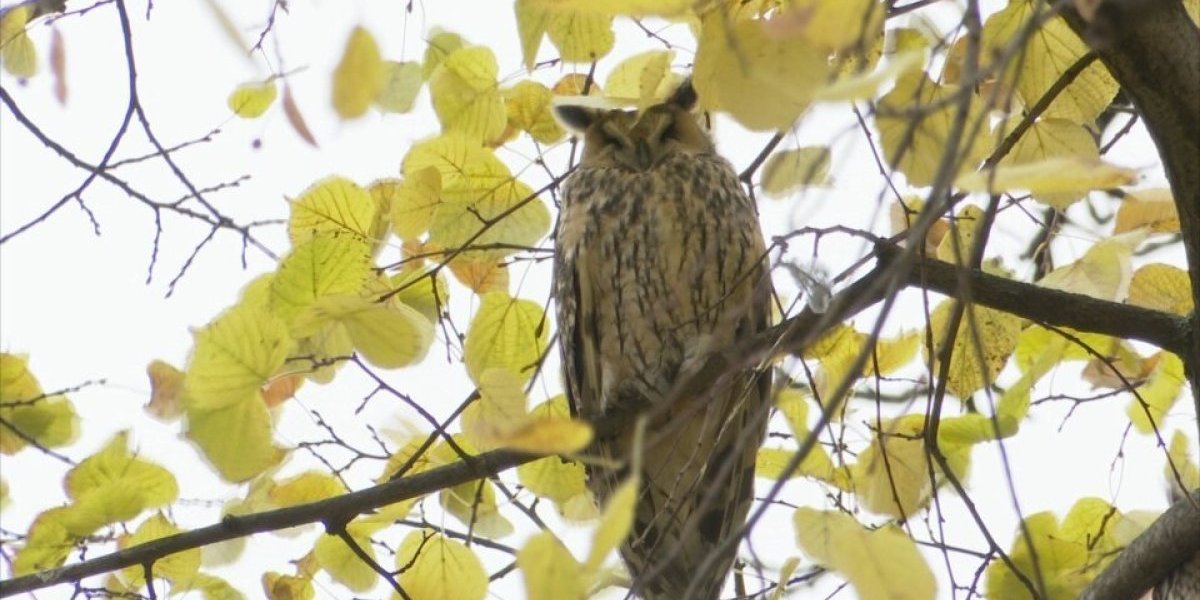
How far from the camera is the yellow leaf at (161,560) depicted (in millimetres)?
1950

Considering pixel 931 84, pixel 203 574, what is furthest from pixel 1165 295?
pixel 203 574

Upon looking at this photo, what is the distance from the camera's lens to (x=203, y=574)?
207 cm

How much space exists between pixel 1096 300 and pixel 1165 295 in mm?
324

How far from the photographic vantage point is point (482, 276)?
2.23 metres

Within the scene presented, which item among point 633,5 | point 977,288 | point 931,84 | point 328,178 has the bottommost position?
point 633,5

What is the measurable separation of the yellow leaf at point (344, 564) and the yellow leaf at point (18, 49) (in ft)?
2.92

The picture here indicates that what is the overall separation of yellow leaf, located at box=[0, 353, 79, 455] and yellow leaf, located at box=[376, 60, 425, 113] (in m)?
0.78

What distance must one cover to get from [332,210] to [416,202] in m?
0.12

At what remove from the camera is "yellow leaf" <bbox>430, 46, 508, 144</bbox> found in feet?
6.43

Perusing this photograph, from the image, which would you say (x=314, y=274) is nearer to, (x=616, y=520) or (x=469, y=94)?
(x=469, y=94)

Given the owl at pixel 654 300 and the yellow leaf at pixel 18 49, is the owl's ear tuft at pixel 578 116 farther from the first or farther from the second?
the yellow leaf at pixel 18 49

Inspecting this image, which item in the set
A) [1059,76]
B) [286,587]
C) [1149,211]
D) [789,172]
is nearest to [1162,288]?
[1149,211]

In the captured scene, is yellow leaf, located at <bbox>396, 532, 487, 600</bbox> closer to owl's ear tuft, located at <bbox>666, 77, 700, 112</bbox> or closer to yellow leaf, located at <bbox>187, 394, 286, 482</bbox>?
yellow leaf, located at <bbox>187, 394, 286, 482</bbox>

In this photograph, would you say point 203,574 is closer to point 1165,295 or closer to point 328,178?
point 328,178
